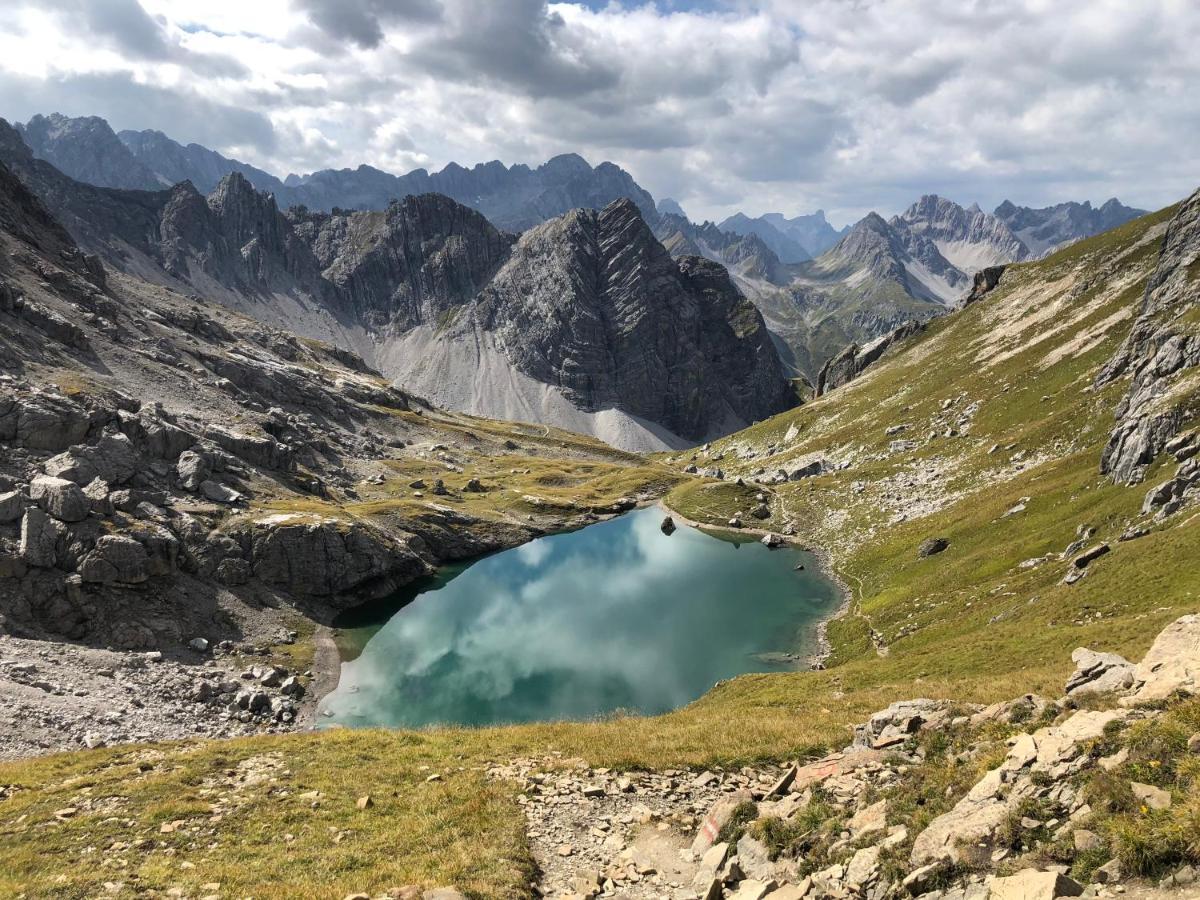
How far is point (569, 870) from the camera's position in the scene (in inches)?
724

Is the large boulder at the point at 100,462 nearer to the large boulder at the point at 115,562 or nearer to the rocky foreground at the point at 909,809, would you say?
the large boulder at the point at 115,562

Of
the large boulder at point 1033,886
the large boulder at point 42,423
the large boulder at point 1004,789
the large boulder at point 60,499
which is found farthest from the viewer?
the large boulder at point 42,423

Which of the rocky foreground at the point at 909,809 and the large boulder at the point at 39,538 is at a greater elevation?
the large boulder at the point at 39,538

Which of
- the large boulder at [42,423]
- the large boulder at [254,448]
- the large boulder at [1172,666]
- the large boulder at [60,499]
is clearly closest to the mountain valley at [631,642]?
the large boulder at [1172,666]

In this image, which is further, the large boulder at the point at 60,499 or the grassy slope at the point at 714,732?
the large boulder at the point at 60,499

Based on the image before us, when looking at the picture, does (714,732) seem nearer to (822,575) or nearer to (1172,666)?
(1172,666)

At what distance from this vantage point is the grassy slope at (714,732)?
19.5m

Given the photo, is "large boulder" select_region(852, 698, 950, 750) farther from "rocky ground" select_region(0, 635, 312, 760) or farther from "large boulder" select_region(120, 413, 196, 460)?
"large boulder" select_region(120, 413, 196, 460)

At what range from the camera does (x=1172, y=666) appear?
16.6m

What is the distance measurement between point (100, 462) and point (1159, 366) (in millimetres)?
122095

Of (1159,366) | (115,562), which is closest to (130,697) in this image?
(115,562)

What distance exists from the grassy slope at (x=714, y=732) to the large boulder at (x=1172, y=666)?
6.77 metres

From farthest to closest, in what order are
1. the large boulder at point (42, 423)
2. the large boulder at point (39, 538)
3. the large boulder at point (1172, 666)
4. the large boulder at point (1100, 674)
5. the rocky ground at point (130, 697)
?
1. the large boulder at point (42, 423)
2. the large boulder at point (39, 538)
3. the rocky ground at point (130, 697)
4. the large boulder at point (1100, 674)
5. the large boulder at point (1172, 666)

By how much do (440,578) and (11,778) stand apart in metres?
77.1
